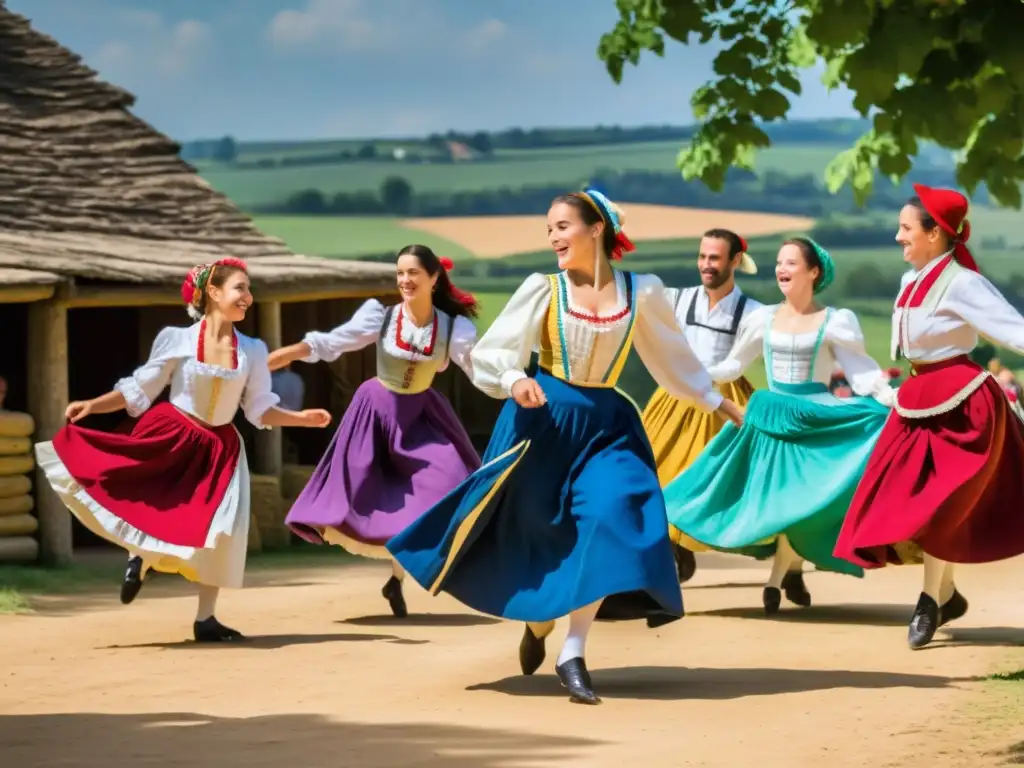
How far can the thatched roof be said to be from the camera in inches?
640

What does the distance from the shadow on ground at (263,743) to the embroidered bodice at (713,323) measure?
430 centimetres

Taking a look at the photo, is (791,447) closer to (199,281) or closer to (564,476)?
(564,476)

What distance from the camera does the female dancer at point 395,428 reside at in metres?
10.5

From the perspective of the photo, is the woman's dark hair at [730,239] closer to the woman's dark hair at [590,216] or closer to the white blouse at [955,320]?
the white blouse at [955,320]

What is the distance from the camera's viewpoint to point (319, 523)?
10461mm

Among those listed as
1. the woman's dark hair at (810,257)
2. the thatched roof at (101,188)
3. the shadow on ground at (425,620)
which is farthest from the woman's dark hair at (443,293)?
the thatched roof at (101,188)

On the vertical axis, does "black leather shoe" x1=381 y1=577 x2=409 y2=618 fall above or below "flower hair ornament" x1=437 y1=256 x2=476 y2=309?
below

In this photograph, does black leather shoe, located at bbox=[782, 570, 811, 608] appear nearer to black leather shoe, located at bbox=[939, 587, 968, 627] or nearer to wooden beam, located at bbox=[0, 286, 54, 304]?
Result: black leather shoe, located at bbox=[939, 587, 968, 627]

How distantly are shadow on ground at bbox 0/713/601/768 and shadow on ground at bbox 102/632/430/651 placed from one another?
203 centimetres

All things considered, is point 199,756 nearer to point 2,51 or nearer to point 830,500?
point 830,500

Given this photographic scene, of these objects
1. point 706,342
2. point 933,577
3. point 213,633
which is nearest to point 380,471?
point 213,633

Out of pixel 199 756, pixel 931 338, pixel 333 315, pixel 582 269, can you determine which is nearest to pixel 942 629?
pixel 931 338

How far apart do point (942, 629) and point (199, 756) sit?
435 centimetres

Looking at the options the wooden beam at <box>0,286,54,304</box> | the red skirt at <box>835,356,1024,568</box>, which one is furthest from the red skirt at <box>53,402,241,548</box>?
the wooden beam at <box>0,286,54,304</box>
